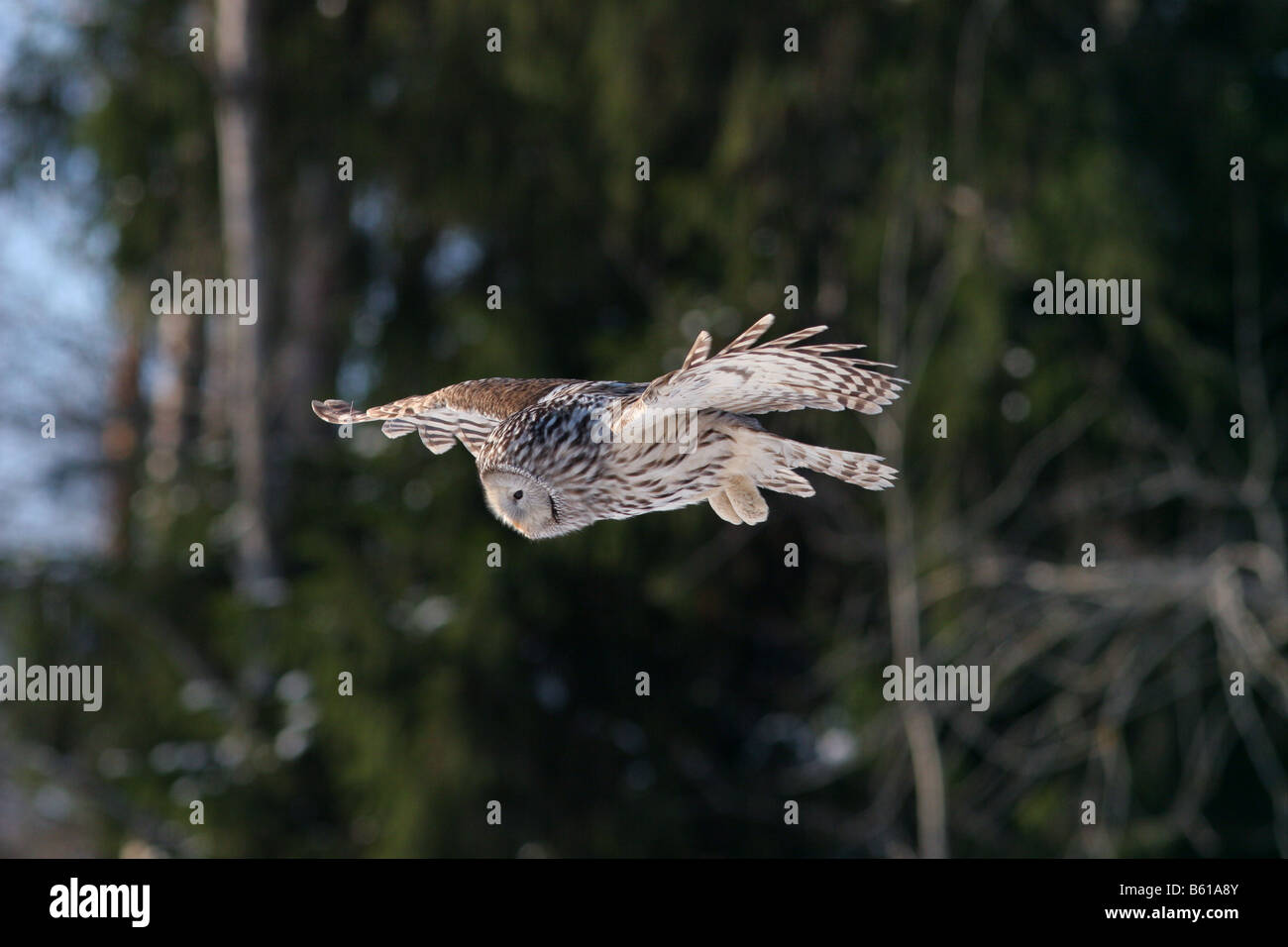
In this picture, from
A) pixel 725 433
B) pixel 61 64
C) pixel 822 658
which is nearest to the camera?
pixel 725 433

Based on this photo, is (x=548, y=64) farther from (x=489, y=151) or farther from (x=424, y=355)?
(x=424, y=355)

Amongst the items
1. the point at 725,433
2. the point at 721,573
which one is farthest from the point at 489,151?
the point at 725,433

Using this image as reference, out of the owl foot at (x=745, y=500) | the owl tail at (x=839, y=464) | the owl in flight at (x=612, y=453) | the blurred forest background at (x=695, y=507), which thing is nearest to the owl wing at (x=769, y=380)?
the owl in flight at (x=612, y=453)

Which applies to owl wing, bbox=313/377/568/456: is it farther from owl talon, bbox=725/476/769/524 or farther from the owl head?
owl talon, bbox=725/476/769/524

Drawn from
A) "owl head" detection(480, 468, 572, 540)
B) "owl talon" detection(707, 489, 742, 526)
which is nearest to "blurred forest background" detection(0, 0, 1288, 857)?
"owl talon" detection(707, 489, 742, 526)

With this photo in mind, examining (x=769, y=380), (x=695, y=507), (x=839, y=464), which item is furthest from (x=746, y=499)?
(x=695, y=507)

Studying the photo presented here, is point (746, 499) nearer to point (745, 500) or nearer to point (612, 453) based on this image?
point (745, 500)

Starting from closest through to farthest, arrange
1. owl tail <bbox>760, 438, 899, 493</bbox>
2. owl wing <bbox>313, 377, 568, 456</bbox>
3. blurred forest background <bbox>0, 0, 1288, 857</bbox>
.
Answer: owl tail <bbox>760, 438, 899, 493</bbox> < owl wing <bbox>313, 377, 568, 456</bbox> < blurred forest background <bbox>0, 0, 1288, 857</bbox>
